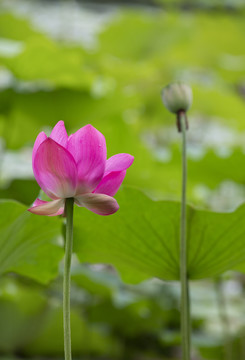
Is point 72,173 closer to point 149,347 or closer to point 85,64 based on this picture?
point 149,347

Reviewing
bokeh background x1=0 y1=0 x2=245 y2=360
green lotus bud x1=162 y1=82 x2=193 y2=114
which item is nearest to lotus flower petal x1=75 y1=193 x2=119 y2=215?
green lotus bud x1=162 y1=82 x2=193 y2=114

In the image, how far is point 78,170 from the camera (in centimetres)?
22

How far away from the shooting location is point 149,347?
3.27 ft

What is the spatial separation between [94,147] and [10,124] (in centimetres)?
70

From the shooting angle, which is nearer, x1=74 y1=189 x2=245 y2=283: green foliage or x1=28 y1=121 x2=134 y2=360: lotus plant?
x1=28 y1=121 x2=134 y2=360: lotus plant

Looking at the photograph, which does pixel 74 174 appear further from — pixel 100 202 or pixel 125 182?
pixel 125 182

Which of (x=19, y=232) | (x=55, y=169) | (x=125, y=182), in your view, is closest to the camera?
(x=55, y=169)

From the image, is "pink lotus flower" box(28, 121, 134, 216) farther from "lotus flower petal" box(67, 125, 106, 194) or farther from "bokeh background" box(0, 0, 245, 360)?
"bokeh background" box(0, 0, 245, 360)

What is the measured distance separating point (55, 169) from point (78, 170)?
0.01 meters

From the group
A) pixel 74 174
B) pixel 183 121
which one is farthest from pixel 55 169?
pixel 183 121

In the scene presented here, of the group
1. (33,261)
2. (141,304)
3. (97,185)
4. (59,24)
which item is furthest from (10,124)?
(59,24)

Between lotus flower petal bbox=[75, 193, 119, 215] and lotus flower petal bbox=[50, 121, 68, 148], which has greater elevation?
lotus flower petal bbox=[50, 121, 68, 148]

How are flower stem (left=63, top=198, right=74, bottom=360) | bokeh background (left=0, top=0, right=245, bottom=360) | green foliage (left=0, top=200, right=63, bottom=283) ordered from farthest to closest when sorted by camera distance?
bokeh background (left=0, top=0, right=245, bottom=360) < green foliage (left=0, top=200, right=63, bottom=283) < flower stem (left=63, top=198, right=74, bottom=360)

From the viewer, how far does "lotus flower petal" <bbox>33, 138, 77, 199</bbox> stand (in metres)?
0.22
